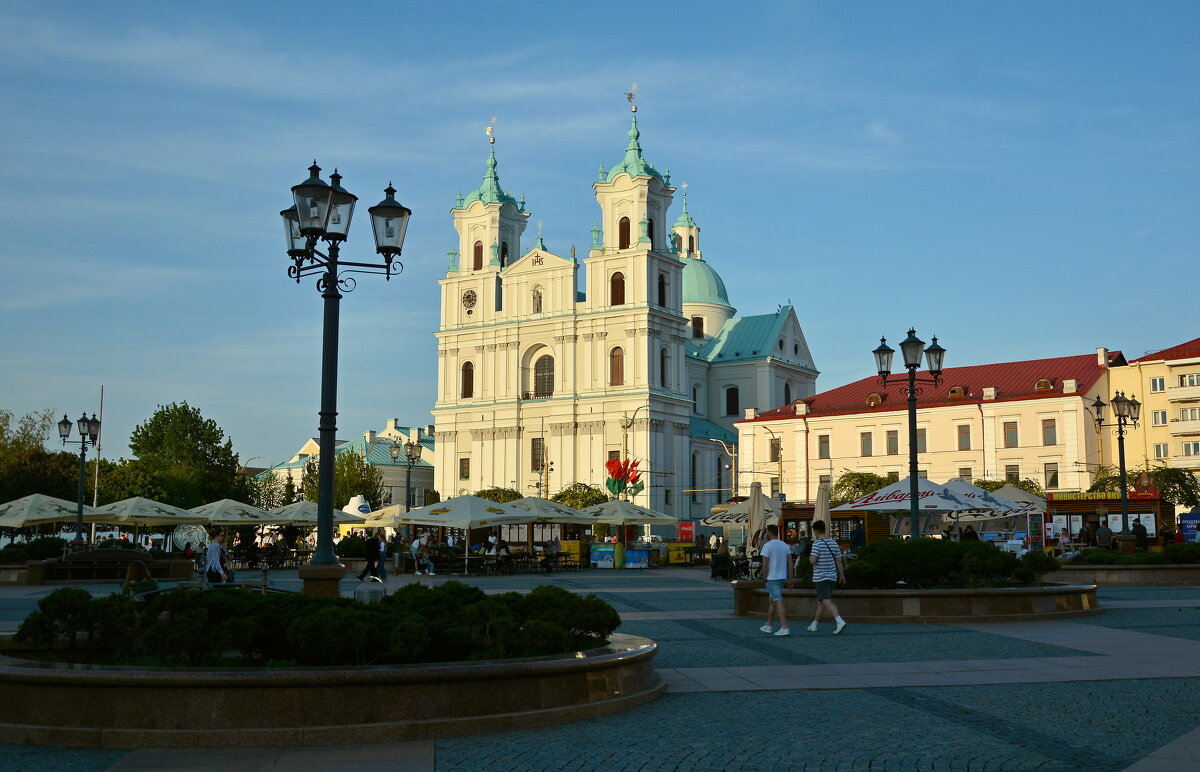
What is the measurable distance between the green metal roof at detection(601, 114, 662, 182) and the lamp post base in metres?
85.7

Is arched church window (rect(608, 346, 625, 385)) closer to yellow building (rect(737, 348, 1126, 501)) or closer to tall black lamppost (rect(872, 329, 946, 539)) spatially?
yellow building (rect(737, 348, 1126, 501))

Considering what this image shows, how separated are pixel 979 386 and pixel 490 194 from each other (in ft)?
156

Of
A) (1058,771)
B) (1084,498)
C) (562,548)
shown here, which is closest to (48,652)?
(1058,771)

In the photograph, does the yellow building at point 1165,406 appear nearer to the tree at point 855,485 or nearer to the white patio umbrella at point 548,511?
the tree at point 855,485

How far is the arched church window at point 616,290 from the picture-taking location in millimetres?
96562

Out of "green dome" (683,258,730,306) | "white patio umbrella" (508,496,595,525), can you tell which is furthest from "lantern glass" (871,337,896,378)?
"green dome" (683,258,730,306)

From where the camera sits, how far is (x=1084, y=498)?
52250 millimetres

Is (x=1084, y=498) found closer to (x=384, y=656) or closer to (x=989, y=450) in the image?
(x=989, y=450)

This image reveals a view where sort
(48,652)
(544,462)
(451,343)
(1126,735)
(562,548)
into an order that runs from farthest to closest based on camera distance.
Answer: (451,343), (544,462), (562,548), (48,652), (1126,735)

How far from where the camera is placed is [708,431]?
349 feet

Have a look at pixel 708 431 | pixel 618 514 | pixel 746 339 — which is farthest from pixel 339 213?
pixel 746 339

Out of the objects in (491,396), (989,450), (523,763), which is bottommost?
(523,763)

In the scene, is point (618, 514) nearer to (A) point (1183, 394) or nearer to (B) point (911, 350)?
(B) point (911, 350)

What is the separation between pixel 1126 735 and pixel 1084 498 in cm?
4640
